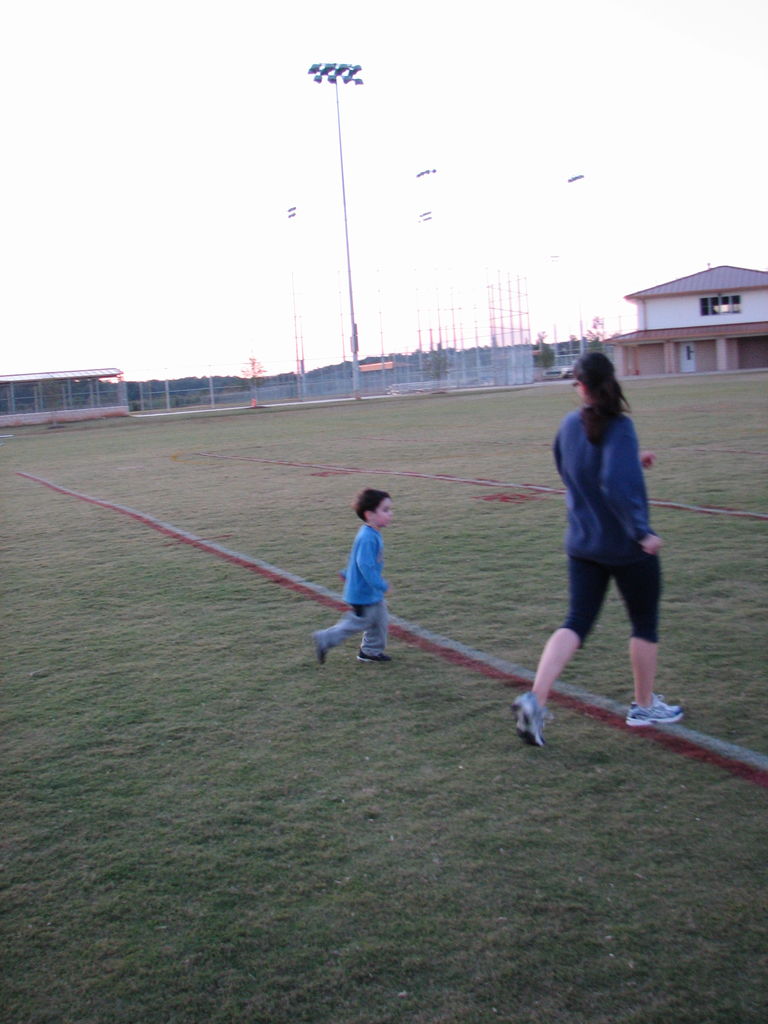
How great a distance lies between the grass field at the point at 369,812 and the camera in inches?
106

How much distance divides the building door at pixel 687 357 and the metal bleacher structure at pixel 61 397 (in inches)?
1494

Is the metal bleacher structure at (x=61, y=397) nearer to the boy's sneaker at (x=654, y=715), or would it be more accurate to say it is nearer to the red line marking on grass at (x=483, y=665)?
the red line marking on grass at (x=483, y=665)

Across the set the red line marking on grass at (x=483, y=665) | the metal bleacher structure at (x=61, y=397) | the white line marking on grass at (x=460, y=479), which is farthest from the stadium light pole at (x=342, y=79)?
the red line marking on grass at (x=483, y=665)

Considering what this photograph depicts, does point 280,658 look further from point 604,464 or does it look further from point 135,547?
point 135,547

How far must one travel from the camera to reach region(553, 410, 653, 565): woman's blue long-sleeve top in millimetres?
4000

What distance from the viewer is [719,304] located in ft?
231

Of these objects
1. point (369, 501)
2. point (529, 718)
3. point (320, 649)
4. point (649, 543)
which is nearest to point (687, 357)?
point (369, 501)

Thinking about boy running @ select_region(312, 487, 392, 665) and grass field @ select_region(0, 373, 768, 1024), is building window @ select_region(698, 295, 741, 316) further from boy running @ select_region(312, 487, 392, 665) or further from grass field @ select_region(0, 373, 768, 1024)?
boy running @ select_region(312, 487, 392, 665)

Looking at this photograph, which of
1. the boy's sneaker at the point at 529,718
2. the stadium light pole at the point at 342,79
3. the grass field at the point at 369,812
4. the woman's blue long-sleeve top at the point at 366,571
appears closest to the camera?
the grass field at the point at 369,812

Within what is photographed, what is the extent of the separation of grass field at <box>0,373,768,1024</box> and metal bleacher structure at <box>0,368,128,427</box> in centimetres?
4767

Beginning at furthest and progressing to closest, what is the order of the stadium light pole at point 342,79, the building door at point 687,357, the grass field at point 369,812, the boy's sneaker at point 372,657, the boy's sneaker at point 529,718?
the building door at point 687,357 → the stadium light pole at point 342,79 → the boy's sneaker at point 372,657 → the boy's sneaker at point 529,718 → the grass field at point 369,812

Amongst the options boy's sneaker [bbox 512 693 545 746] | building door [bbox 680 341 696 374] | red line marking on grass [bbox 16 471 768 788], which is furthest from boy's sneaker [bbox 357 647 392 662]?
building door [bbox 680 341 696 374]

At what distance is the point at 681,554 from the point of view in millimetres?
7863

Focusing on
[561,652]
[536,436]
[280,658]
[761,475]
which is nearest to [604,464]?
[561,652]
